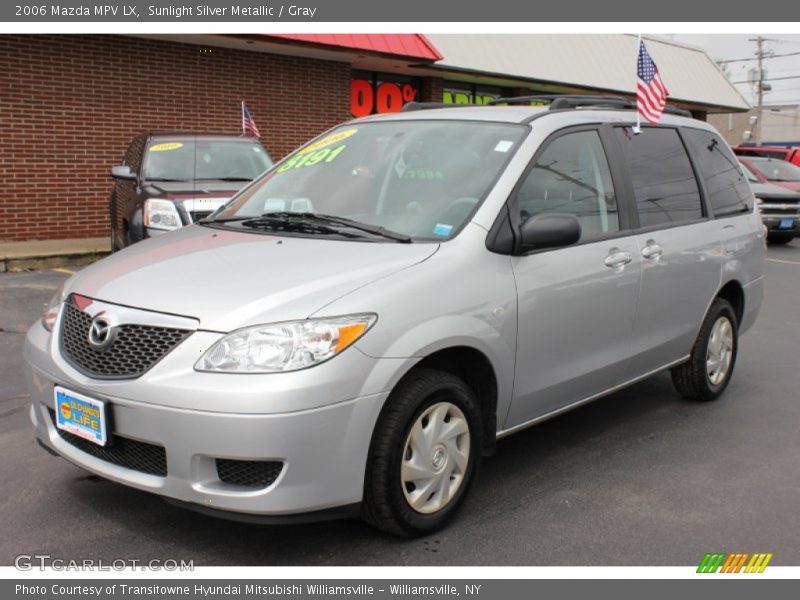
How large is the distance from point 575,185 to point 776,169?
16.1m

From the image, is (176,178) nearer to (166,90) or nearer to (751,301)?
(166,90)

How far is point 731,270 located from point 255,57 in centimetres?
1102

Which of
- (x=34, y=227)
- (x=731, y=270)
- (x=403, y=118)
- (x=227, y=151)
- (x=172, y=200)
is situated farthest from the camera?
(x=34, y=227)

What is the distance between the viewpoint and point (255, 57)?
14.8m

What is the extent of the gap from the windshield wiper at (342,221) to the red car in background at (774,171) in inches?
613

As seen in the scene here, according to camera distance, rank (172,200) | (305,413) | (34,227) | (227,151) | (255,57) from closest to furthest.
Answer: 1. (305,413)
2. (172,200)
3. (227,151)
4. (34,227)
5. (255,57)

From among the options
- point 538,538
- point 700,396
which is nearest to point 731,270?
point 700,396

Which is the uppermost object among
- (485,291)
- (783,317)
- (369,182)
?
(369,182)

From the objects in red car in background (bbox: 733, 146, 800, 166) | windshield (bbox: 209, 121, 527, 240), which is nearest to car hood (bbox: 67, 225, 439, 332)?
windshield (bbox: 209, 121, 527, 240)

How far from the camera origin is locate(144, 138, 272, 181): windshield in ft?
31.5

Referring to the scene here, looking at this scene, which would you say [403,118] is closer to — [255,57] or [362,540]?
[362,540]

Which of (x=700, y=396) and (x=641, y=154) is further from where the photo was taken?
(x=700, y=396)

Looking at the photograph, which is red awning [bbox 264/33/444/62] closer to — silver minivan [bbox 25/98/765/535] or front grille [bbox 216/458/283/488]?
silver minivan [bbox 25/98/765/535]

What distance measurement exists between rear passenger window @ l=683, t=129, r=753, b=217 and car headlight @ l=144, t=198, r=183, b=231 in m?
5.12
